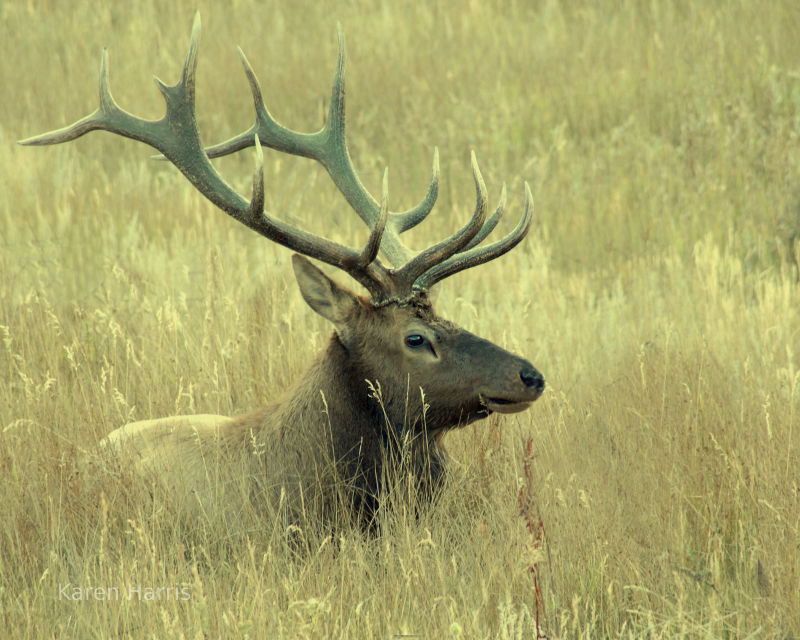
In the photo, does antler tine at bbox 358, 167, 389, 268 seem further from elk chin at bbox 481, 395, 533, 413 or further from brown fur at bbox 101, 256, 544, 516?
elk chin at bbox 481, 395, 533, 413

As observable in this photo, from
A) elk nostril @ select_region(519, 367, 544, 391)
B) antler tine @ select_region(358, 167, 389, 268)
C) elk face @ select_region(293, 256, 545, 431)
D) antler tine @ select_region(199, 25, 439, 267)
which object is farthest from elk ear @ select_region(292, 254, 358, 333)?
elk nostril @ select_region(519, 367, 544, 391)

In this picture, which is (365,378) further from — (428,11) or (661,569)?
(428,11)

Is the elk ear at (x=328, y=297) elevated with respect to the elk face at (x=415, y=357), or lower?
elevated

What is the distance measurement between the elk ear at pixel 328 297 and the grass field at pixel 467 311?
0.77 meters

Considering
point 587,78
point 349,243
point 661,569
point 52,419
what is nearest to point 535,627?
point 661,569

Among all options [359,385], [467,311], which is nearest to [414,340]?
[359,385]

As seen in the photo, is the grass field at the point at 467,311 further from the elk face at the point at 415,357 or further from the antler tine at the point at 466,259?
the antler tine at the point at 466,259

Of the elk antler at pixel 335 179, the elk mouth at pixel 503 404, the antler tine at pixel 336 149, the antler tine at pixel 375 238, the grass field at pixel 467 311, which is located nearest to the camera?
the grass field at pixel 467 311

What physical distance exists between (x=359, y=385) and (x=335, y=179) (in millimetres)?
1129

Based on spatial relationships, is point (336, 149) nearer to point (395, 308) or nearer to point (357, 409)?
A: point (395, 308)

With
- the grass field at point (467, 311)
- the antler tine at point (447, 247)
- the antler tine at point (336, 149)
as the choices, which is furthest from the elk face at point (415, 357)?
the antler tine at point (336, 149)

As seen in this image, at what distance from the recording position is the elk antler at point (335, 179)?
4.06 meters

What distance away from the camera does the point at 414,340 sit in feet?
13.3

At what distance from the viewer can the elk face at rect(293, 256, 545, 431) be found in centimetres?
397
